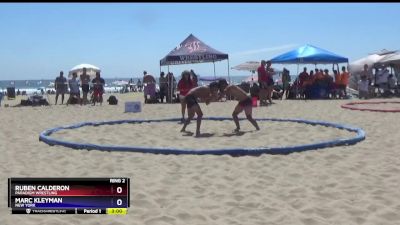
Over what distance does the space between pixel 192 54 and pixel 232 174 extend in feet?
43.7

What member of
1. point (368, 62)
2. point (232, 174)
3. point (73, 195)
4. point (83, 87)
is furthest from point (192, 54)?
point (73, 195)

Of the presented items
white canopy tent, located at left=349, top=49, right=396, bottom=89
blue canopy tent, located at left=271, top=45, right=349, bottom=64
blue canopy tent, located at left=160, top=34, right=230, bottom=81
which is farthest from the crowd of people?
white canopy tent, located at left=349, top=49, right=396, bottom=89

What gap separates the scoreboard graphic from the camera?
3754 millimetres

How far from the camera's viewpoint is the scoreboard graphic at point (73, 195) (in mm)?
3754

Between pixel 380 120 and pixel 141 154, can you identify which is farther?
pixel 380 120

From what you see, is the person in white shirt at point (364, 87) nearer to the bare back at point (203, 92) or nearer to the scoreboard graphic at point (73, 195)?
the bare back at point (203, 92)

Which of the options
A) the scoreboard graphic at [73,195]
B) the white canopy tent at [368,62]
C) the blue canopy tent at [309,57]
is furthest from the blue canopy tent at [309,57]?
the scoreboard graphic at [73,195]

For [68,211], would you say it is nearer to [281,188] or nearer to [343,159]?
[281,188]

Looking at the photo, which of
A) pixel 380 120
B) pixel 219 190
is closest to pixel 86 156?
pixel 219 190

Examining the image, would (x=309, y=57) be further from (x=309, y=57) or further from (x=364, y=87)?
(x=364, y=87)

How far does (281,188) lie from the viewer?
5.21m

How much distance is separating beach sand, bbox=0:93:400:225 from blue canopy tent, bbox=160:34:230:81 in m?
9.01

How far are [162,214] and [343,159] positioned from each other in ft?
10.7

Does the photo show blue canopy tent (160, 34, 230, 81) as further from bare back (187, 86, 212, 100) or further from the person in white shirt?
bare back (187, 86, 212, 100)
